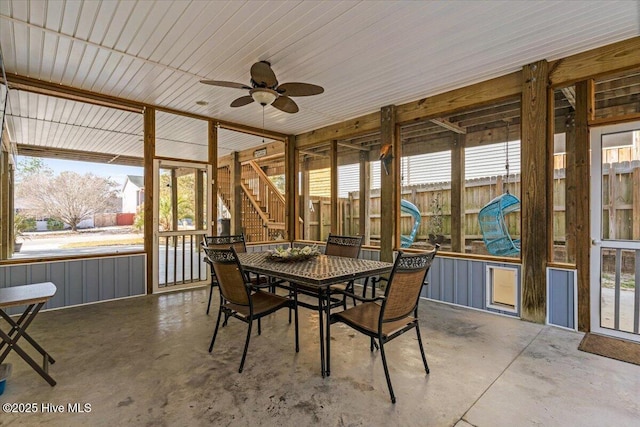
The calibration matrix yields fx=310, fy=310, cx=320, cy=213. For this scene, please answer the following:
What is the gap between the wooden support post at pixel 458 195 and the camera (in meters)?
5.58

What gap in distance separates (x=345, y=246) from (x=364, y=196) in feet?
9.53

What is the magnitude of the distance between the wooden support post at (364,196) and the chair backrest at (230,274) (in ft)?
14.0

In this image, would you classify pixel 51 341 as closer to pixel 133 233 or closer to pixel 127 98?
pixel 133 233

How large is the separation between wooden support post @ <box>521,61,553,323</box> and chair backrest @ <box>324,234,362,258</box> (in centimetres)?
192

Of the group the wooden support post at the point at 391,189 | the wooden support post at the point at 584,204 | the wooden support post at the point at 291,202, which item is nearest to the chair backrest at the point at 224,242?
the wooden support post at the point at 391,189

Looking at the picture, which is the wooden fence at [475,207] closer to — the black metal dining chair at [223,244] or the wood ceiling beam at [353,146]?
the wood ceiling beam at [353,146]

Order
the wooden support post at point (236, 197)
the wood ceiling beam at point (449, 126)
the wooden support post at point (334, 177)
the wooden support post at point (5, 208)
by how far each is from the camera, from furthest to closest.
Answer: the wooden support post at point (236, 197), the wooden support post at point (334, 177), the wood ceiling beam at point (449, 126), the wooden support post at point (5, 208)

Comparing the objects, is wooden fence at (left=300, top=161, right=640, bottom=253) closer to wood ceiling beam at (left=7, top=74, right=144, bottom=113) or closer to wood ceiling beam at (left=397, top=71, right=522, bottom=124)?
wood ceiling beam at (left=397, top=71, right=522, bottom=124)

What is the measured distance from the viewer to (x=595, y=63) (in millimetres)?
3166

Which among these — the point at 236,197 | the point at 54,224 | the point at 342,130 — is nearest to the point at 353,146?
the point at 342,130

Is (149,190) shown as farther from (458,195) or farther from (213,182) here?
(458,195)

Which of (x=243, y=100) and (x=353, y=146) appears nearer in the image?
(x=243, y=100)

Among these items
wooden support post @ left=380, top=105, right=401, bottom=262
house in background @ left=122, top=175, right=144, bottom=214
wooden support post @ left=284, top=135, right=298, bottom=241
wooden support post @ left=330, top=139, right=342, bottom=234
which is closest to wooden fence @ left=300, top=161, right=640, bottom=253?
wooden support post @ left=284, top=135, right=298, bottom=241

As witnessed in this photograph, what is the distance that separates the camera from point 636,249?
3.00 m
